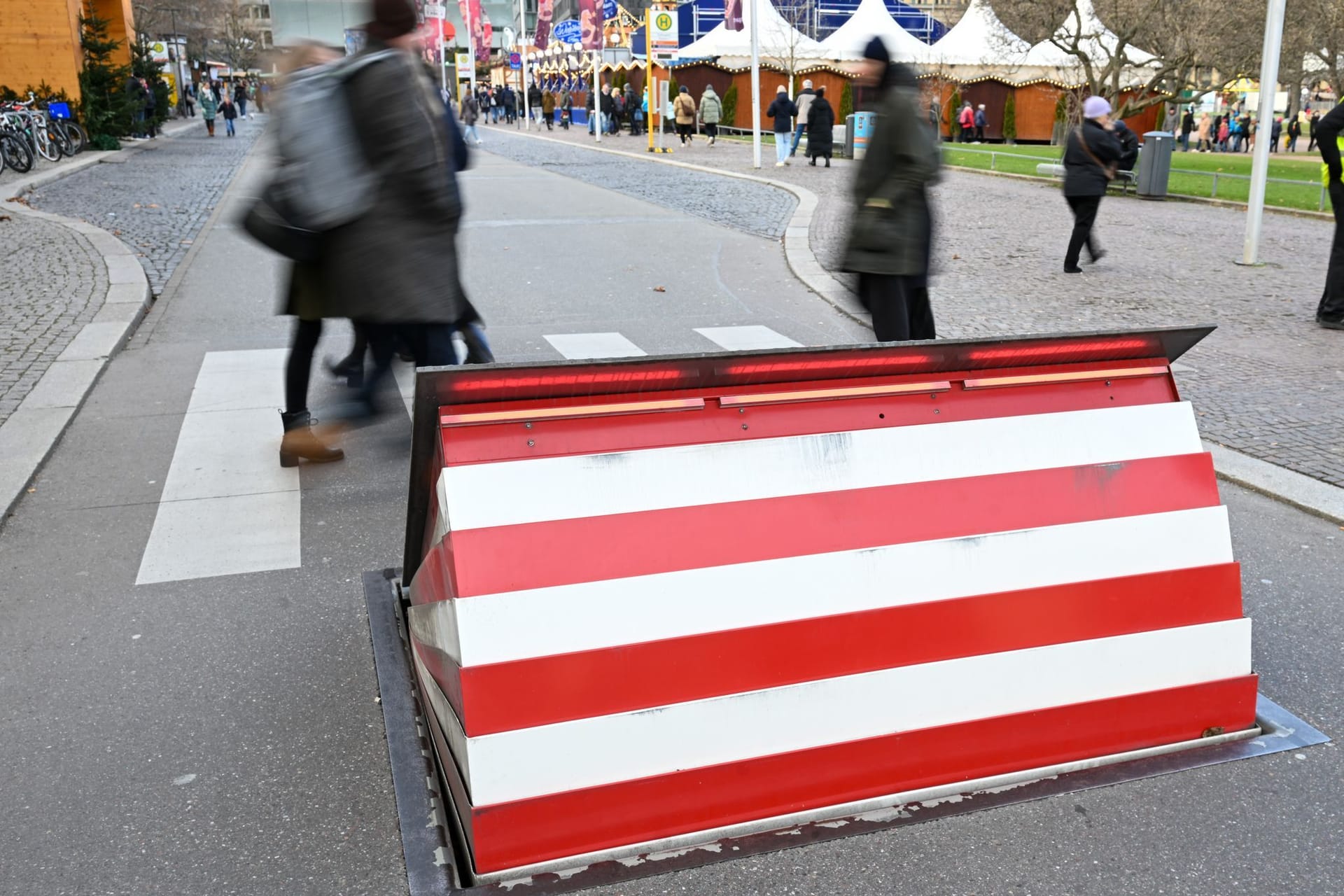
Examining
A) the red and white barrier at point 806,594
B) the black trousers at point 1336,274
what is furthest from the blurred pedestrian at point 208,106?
the red and white barrier at point 806,594

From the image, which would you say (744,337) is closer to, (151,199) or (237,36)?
(151,199)

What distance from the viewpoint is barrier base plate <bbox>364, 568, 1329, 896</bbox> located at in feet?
8.97

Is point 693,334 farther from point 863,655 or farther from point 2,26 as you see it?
point 2,26

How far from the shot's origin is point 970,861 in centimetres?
280

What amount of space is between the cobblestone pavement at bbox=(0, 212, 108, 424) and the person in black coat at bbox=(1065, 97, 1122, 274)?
30.2ft

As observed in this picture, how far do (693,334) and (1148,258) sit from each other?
268 inches

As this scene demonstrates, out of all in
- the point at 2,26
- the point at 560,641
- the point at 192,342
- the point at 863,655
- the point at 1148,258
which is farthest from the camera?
the point at 2,26

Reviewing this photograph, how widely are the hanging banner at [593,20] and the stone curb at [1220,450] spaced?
597 inches

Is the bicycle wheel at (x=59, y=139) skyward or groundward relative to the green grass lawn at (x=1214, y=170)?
skyward

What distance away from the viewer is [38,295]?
32.3ft

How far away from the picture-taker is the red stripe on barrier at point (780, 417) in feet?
9.21

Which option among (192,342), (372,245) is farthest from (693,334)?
(372,245)

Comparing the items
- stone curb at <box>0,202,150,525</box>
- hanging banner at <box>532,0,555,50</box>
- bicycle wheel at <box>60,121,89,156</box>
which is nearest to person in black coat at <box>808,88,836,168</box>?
bicycle wheel at <box>60,121,89,156</box>

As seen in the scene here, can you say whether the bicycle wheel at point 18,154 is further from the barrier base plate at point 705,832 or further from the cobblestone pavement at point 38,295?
the barrier base plate at point 705,832
